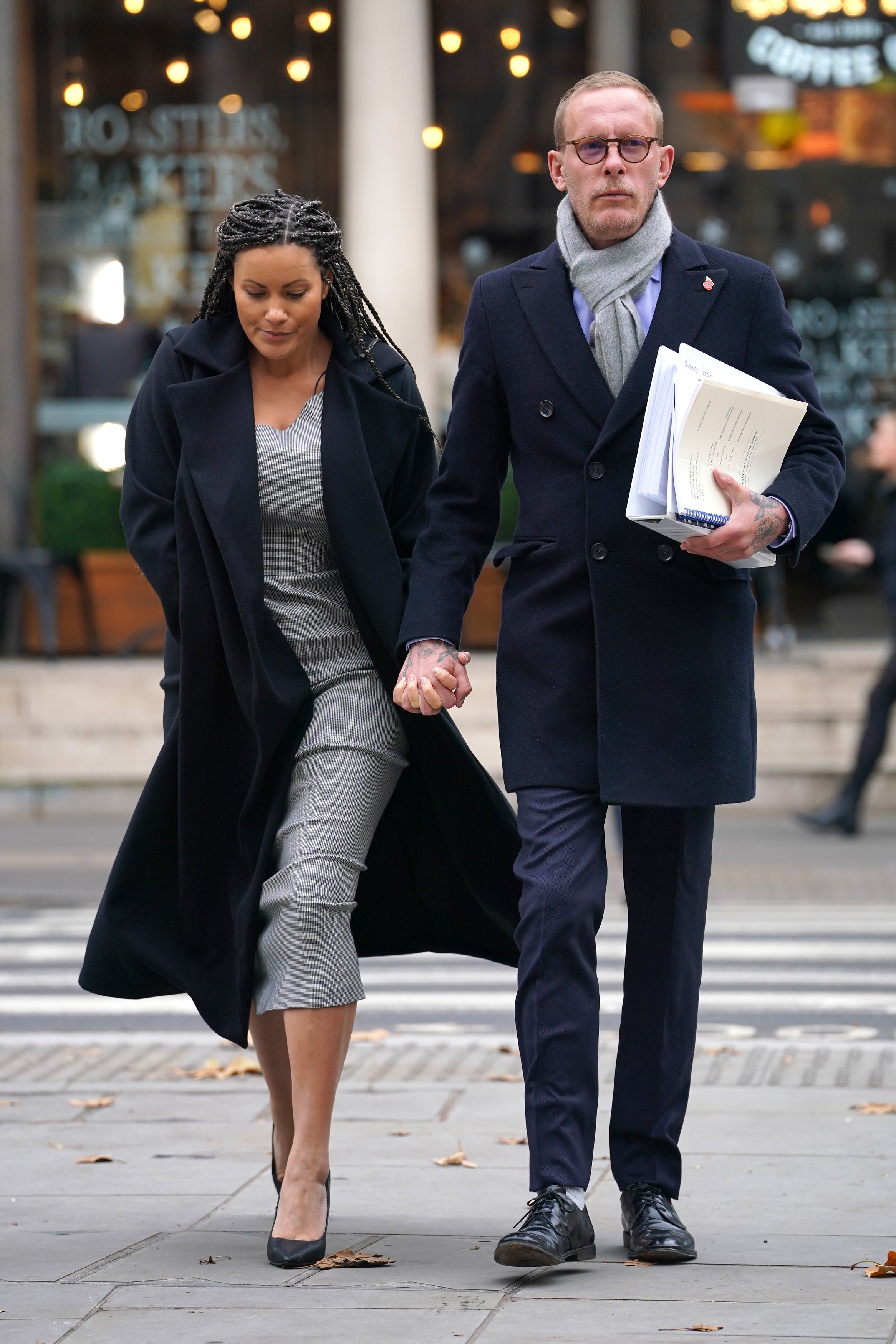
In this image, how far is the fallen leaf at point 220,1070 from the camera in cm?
596

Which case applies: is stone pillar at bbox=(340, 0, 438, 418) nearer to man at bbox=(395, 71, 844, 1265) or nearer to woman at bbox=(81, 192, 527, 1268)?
woman at bbox=(81, 192, 527, 1268)

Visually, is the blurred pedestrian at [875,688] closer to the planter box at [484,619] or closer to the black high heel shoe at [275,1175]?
the planter box at [484,619]

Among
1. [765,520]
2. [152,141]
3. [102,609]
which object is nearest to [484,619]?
[102,609]

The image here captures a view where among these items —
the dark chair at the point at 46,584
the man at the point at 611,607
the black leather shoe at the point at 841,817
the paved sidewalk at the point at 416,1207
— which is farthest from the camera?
the dark chair at the point at 46,584

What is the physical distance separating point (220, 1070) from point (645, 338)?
281 centimetres

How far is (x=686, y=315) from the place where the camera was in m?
3.99

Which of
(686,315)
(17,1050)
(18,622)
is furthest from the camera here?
(18,622)

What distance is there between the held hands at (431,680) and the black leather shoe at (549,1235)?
87 centimetres

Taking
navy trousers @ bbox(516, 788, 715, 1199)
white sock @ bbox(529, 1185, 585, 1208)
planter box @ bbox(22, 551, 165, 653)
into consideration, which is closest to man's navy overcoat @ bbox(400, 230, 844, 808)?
navy trousers @ bbox(516, 788, 715, 1199)

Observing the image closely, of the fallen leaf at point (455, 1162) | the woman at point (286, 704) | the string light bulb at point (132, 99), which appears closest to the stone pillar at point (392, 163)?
the string light bulb at point (132, 99)

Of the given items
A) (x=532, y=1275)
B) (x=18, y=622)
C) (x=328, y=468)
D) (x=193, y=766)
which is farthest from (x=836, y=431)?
(x=18, y=622)

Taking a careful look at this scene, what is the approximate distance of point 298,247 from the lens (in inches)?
160

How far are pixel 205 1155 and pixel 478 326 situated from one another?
79.3 inches

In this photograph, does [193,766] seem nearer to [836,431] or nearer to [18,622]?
[836,431]
